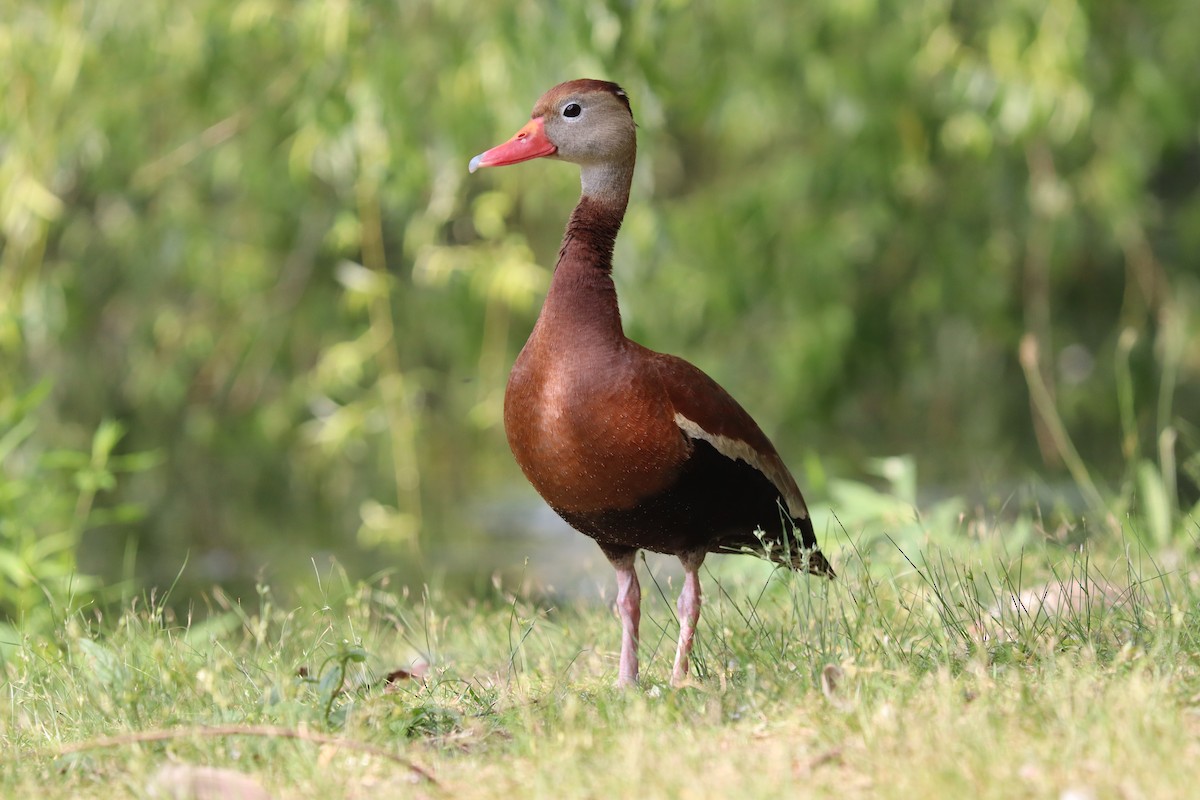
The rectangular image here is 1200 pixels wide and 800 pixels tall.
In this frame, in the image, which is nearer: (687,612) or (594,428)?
(594,428)

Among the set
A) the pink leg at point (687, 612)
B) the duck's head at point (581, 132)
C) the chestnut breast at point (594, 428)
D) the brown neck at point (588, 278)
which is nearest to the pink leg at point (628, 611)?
the pink leg at point (687, 612)

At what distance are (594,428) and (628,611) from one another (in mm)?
576

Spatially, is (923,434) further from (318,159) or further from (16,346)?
(16,346)

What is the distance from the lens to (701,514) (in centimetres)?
358

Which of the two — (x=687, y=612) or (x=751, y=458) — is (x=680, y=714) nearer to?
(x=687, y=612)

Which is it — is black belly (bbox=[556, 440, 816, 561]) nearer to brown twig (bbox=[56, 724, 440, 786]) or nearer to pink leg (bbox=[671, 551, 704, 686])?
pink leg (bbox=[671, 551, 704, 686])

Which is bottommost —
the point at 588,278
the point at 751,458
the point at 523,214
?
the point at 751,458

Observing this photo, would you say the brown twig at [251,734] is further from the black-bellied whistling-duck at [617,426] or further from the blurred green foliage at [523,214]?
the blurred green foliage at [523,214]

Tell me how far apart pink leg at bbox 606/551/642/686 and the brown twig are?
2.71ft

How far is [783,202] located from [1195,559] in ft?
11.1

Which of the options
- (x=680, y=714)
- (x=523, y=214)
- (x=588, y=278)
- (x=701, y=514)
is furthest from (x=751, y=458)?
(x=523, y=214)

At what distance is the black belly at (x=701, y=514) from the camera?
3.48 metres

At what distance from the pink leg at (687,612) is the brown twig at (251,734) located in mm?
825

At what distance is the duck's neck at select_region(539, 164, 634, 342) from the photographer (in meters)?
3.54
